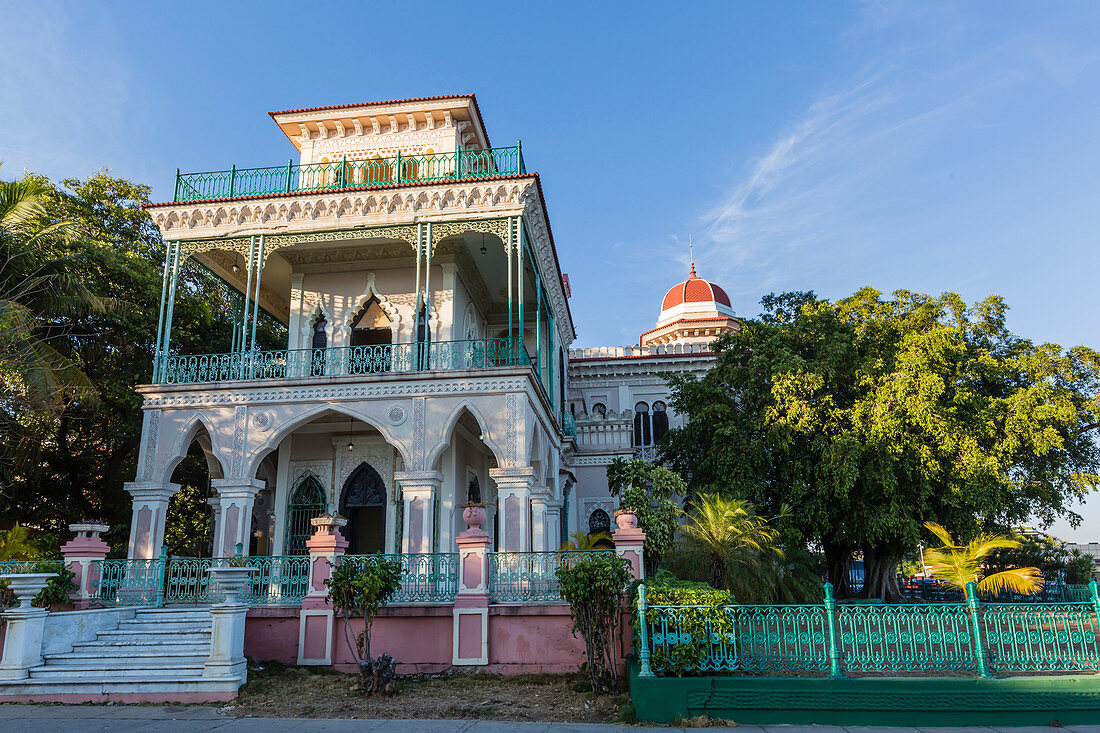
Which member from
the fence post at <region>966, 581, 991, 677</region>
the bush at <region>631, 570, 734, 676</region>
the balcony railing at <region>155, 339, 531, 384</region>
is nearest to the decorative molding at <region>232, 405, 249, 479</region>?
the balcony railing at <region>155, 339, 531, 384</region>

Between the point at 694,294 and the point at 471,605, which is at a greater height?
the point at 694,294

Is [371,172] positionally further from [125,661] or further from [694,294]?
[694,294]

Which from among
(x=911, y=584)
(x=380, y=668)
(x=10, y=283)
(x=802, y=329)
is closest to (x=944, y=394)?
(x=802, y=329)

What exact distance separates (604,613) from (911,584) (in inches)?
711

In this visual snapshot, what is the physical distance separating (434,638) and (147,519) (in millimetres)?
6442

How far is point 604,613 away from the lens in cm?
915

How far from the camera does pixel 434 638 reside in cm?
1077

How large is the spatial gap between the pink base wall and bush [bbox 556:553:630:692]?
2.70 ft

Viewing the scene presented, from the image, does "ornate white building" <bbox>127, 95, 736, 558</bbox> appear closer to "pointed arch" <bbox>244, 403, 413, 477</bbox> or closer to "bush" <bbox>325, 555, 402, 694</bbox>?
"pointed arch" <bbox>244, 403, 413, 477</bbox>

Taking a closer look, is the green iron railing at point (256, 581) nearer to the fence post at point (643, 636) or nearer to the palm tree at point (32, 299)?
the palm tree at point (32, 299)

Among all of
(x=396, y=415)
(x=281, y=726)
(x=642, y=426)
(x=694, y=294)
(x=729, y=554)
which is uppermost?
(x=694, y=294)

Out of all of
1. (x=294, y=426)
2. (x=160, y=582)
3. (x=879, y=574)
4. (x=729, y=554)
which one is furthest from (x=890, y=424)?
(x=160, y=582)

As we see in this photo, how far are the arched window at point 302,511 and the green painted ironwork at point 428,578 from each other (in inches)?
187

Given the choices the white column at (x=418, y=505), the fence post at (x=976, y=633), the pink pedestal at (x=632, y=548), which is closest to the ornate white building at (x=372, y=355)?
the white column at (x=418, y=505)
